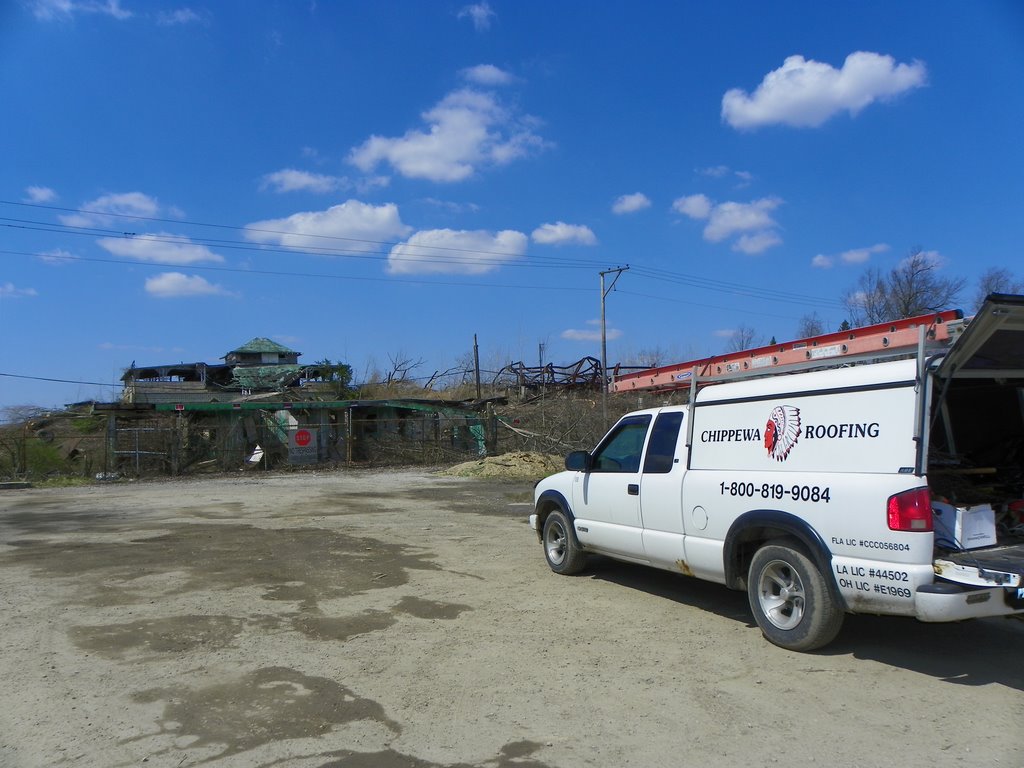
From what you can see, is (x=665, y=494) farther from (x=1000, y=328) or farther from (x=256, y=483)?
(x=256, y=483)

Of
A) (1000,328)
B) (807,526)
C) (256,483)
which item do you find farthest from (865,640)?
(256,483)

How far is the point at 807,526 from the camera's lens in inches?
212

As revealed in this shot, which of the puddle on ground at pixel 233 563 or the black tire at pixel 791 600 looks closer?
the black tire at pixel 791 600

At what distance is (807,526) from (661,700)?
65.2 inches

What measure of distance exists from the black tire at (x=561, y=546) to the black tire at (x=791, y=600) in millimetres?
2668

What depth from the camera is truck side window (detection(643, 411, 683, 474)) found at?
7004 mm

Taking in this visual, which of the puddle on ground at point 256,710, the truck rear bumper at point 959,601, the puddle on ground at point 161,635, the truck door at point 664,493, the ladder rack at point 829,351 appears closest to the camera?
the puddle on ground at point 256,710

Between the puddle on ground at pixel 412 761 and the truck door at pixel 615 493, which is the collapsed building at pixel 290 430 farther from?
the puddle on ground at pixel 412 761

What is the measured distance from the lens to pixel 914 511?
4766 mm

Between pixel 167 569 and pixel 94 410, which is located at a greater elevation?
pixel 94 410

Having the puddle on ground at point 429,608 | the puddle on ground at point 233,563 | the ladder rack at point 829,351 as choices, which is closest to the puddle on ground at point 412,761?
the puddle on ground at point 429,608

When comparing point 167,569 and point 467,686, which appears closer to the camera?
point 467,686

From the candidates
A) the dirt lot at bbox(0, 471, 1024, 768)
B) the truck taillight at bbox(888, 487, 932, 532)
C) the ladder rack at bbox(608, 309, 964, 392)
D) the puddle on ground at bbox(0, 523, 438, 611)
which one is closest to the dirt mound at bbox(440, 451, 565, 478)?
the puddle on ground at bbox(0, 523, 438, 611)

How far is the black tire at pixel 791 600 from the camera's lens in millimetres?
5383
